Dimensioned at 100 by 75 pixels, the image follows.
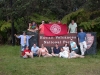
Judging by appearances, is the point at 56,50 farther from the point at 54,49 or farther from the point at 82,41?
the point at 82,41

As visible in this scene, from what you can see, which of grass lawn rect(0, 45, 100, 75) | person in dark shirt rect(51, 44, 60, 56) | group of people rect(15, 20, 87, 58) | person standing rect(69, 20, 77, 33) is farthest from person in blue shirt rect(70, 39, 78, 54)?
grass lawn rect(0, 45, 100, 75)

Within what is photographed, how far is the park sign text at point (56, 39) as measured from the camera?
14.5m

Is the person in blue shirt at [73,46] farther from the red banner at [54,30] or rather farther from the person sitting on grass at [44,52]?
the person sitting on grass at [44,52]

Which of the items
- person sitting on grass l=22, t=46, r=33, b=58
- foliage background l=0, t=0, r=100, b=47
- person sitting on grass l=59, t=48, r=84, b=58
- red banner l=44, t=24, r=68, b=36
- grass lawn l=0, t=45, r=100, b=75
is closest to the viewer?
grass lawn l=0, t=45, r=100, b=75

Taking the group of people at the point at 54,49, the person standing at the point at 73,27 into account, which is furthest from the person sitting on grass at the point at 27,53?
the person standing at the point at 73,27

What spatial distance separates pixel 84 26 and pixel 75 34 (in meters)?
1.26

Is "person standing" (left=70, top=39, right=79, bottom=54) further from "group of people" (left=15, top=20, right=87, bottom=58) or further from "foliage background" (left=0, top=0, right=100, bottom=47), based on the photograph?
"foliage background" (left=0, top=0, right=100, bottom=47)

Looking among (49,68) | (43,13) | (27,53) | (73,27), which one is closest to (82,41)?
(73,27)

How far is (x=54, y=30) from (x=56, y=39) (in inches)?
23.0

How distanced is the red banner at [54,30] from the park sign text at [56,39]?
0.24m

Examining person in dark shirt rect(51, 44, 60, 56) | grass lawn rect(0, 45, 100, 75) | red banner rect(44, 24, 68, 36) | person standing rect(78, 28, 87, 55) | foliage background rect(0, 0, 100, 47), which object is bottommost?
grass lawn rect(0, 45, 100, 75)

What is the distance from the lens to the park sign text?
14491mm

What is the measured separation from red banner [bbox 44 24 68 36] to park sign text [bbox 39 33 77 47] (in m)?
0.24

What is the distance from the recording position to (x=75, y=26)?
14969 millimetres
